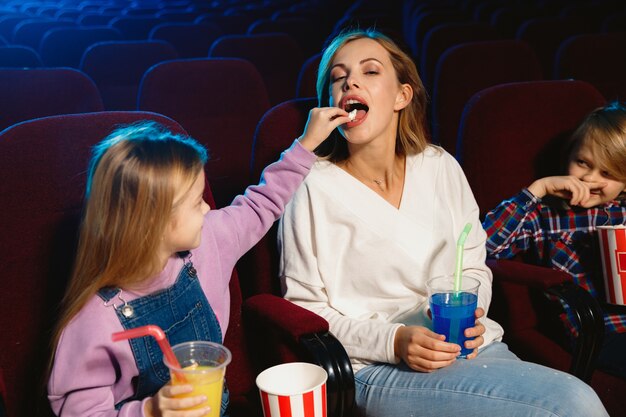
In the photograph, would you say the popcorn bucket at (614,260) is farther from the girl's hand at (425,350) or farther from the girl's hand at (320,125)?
the girl's hand at (320,125)

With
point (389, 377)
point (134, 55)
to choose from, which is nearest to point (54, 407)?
point (389, 377)

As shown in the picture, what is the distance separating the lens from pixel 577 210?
1670 mm

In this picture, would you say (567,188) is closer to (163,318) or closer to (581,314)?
(581,314)

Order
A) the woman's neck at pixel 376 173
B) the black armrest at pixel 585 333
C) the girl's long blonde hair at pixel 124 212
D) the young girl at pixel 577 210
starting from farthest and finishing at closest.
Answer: the young girl at pixel 577 210
the woman's neck at pixel 376 173
the black armrest at pixel 585 333
the girl's long blonde hair at pixel 124 212

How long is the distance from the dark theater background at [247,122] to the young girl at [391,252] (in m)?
0.12

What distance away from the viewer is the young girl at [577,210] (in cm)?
161

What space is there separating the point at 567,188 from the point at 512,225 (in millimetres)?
151

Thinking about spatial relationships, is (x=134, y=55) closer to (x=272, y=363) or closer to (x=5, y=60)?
(x=5, y=60)

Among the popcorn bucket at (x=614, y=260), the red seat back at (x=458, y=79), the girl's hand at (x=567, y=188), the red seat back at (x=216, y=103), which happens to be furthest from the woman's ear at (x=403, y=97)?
the red seat back at (x=458, y=79)

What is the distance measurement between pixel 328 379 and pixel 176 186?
1.31ft

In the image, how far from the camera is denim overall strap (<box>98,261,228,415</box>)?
1102 mm

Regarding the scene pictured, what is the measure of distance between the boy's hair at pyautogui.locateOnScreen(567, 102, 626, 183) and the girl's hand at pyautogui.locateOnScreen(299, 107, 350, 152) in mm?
620

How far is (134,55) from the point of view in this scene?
9.60 feet

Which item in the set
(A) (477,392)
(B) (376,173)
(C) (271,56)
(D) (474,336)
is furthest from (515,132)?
(C) (271,56)
